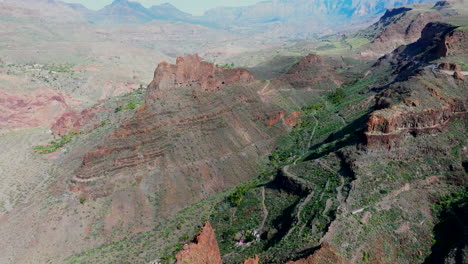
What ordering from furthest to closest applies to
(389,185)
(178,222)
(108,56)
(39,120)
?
(108,56) → (39,120) → (178,222) → (389,185)

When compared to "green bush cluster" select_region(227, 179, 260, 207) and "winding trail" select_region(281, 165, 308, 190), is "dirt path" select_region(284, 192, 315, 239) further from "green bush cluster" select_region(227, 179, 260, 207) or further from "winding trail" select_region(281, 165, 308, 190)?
"green bush cluster" select_region(227, 179, 260, 207)

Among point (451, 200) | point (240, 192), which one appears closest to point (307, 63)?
point (240, 192)

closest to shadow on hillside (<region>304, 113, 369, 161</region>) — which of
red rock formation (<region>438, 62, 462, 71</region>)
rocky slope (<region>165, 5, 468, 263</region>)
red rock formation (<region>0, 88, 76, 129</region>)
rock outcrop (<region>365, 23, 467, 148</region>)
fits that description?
rocky slope (<region>165, 5, 468, 263</region>)

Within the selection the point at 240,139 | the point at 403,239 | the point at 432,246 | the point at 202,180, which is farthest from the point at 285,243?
the point at 240,139

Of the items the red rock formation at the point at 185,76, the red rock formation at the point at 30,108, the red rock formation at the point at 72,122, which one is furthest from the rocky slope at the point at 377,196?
the red rock formation at the point at 30,108

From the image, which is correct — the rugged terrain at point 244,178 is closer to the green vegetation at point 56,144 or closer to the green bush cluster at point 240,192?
the green bush cluster at point 240,192

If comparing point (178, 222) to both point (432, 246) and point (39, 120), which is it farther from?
point (39, 120)
